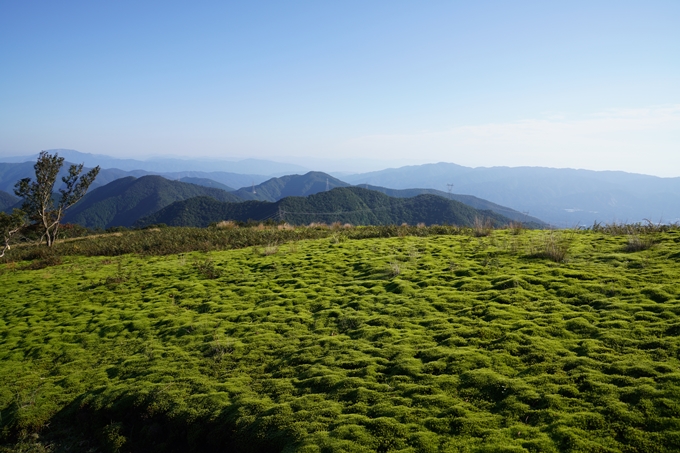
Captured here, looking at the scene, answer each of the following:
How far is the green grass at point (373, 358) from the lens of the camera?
596 centimetres

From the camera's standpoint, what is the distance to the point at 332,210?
516ft

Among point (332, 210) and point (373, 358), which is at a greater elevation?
point (373, 358)

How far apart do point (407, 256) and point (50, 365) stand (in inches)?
535

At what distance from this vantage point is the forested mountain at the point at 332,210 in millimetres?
135625

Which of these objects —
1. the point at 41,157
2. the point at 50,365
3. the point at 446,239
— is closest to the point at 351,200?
the point at 41,157

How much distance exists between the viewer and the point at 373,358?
852cm

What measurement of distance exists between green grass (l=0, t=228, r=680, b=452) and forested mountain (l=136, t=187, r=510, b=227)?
114335mm

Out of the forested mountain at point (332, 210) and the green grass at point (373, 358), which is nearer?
the green grass at point (373, 358)

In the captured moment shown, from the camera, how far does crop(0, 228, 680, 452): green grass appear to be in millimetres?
5965

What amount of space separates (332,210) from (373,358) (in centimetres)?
14902

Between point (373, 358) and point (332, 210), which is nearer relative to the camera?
point (373, 358)

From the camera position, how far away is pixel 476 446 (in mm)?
5402

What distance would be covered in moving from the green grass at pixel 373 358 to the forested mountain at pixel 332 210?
114 m

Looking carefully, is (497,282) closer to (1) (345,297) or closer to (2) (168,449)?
(1) (345,297)
